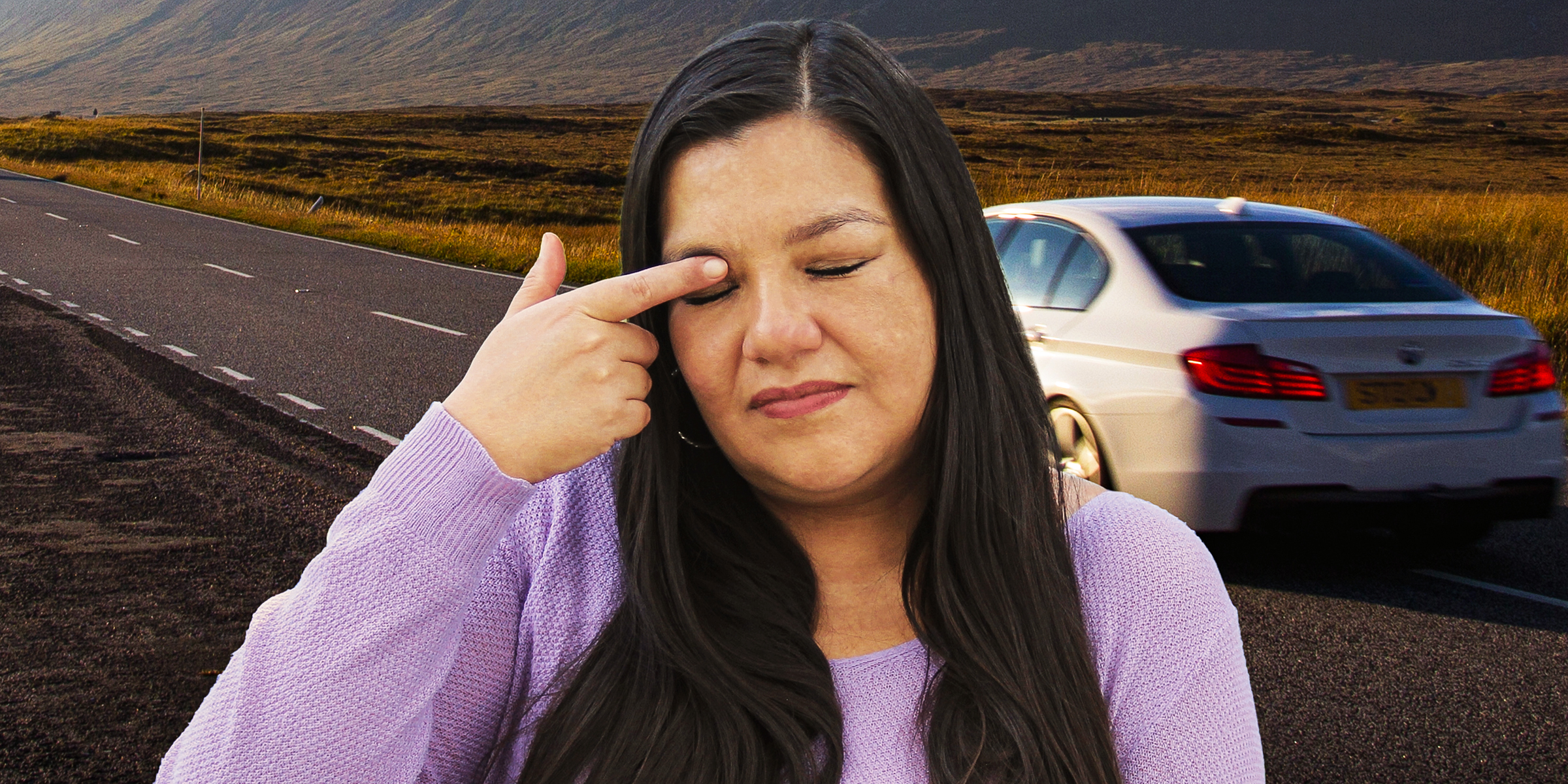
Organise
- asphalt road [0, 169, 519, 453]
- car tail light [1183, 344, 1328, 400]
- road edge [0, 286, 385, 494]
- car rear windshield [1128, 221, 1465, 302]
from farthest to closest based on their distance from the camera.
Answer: asphalt road [0, 169, 519, 453] < road edge [0, 286, 385, 494] < car rear windshield [1128, 221, 1465, 302] < car tail light [1183, 344, 1328, 400]

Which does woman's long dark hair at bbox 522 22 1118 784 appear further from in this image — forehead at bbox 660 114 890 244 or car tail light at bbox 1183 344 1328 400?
car tail light at bbox 1183 344 1328 400

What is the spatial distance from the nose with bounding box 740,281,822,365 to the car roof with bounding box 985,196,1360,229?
4.38 meters

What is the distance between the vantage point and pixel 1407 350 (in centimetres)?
438

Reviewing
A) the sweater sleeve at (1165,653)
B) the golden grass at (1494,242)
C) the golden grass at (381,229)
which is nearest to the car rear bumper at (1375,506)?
the sweater sleeve at (1165,653)

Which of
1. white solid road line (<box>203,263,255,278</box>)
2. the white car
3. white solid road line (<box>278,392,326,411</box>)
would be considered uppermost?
the white car

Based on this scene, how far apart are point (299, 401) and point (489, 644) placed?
678 cm

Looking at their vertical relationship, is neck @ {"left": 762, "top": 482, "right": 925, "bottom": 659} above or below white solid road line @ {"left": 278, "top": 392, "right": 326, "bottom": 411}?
above

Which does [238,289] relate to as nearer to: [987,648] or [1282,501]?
[1282,501]

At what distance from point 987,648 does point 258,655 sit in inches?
28.6

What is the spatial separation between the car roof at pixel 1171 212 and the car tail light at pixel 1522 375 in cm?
102

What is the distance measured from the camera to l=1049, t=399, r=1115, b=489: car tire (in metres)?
4.92

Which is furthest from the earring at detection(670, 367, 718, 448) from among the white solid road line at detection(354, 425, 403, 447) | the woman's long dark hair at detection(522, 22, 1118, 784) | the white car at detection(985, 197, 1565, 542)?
the white solid road line at detection(354, 425, 403, 447)

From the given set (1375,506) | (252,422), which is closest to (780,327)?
(1375,506)

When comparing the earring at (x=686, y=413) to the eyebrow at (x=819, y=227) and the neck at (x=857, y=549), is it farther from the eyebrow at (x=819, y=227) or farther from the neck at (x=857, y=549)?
the eyebrow at (x=819, y=227)
